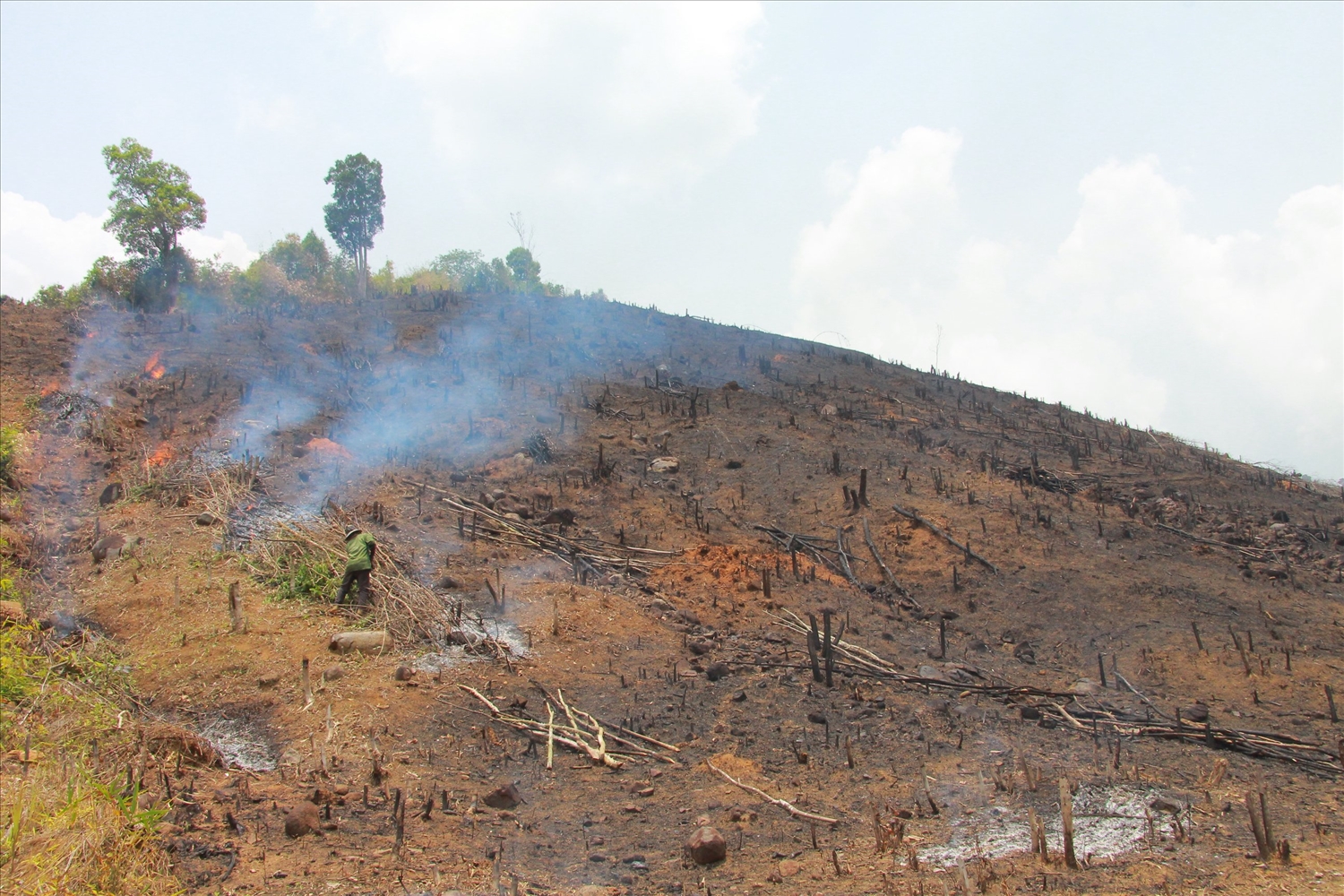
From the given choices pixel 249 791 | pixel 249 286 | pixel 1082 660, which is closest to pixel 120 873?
pixel 249 791

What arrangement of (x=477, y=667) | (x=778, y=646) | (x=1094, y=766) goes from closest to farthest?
(x=1094, y=766)
(x=477, y=667)
(x=778, y=646)

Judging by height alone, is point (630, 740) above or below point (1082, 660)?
below

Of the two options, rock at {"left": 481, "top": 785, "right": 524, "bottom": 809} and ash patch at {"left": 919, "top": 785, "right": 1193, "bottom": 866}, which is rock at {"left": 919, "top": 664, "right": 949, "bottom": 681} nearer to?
ash patch at {"left": 919, "top": 785, "right": 1193, "bottom": 866}

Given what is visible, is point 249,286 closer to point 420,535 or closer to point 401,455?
point 401,455

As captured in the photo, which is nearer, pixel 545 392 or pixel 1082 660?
pixel 1082 660

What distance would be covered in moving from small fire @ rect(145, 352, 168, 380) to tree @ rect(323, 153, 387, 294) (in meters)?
18.7

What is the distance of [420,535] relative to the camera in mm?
11727

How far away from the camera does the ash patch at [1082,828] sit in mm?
5477

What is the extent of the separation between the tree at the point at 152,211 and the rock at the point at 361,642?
19810mm

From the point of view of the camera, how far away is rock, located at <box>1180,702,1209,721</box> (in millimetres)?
8247

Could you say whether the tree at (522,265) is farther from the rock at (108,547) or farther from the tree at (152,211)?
the rock at (108,547)

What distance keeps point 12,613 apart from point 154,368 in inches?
369

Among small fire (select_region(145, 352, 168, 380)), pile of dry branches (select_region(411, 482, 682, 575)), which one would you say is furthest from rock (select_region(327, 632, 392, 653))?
small fire (select_region(145, 352, 168, 380))

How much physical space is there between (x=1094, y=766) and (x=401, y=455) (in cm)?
1194
